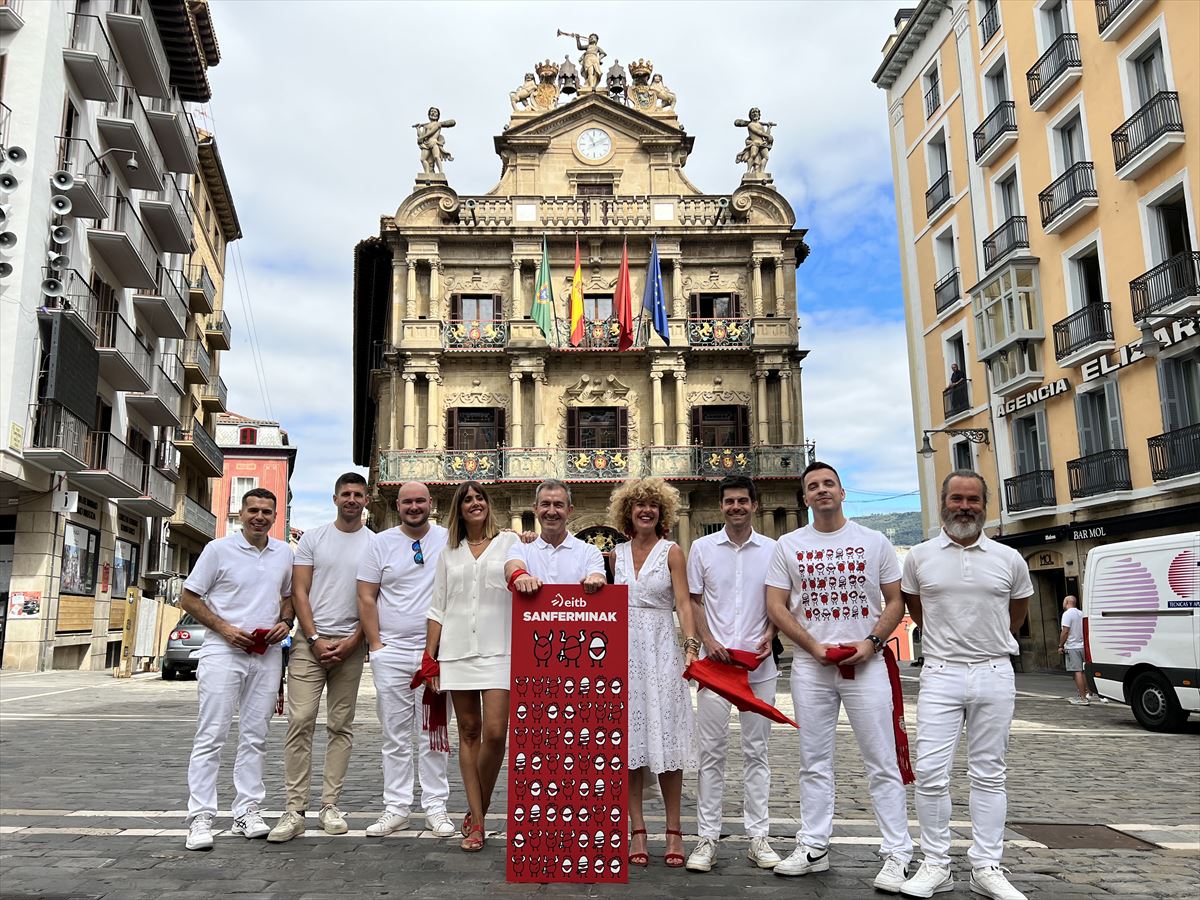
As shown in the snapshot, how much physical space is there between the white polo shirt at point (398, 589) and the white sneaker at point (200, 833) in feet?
4.62

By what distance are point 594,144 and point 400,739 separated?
30.1 metres

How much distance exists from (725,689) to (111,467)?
25.4 meters

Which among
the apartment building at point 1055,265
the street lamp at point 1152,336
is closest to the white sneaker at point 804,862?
the apartment building at point 1055,265

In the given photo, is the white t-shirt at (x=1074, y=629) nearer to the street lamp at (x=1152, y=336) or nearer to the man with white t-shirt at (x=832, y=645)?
the street lamp at (x=1152, y=336)

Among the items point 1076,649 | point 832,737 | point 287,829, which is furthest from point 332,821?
point 1076,649

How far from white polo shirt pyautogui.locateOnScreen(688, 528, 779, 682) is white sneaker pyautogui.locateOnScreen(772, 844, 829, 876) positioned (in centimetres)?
90

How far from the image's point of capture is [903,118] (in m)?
32.4

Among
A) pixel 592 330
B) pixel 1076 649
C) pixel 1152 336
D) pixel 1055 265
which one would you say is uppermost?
pixel 592 330

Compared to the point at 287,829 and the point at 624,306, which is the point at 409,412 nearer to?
the point at 624,306

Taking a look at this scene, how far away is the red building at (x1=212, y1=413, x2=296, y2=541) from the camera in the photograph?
6900cm

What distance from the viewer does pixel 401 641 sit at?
6016 mm

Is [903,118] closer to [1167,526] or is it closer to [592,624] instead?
[1167,526]

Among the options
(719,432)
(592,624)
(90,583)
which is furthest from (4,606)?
(592,624)

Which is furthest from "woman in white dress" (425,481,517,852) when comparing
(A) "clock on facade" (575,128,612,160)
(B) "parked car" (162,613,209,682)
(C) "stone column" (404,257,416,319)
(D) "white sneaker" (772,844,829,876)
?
(A) "clock on facade" (575,128,612,160)
